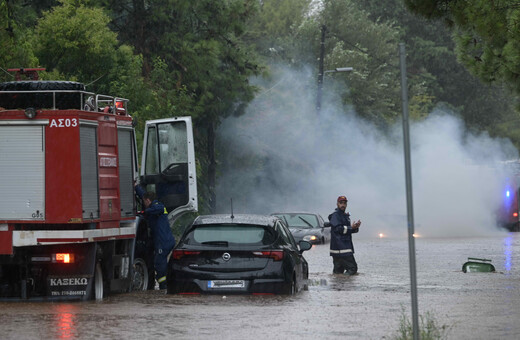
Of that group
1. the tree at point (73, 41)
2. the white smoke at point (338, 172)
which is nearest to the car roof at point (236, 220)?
the tree at point (73, 41)

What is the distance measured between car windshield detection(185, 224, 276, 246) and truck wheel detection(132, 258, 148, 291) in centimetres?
211

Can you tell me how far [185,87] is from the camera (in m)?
36.8

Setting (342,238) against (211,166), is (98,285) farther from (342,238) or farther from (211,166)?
(211,166)

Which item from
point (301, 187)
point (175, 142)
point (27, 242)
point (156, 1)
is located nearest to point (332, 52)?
→ point (301, 187)

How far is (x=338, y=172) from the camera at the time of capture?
5653 cm

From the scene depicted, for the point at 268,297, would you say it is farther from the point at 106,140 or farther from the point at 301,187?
the point at 301,187

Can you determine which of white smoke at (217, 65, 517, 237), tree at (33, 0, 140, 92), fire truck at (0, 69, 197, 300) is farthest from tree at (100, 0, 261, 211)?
fire truck at (0, 69, 197, 300)

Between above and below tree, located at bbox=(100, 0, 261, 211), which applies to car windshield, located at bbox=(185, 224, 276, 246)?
below

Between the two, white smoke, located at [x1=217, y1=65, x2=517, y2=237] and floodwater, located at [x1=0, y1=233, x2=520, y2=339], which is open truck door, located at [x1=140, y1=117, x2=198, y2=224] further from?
white smoke, located at [x1=217, y1=65, x2=517, y2=237]

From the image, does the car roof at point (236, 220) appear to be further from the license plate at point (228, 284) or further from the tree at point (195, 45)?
the tree at point (195, 45)

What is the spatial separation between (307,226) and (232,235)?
771 inches

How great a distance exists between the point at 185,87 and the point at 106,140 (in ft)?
64.4

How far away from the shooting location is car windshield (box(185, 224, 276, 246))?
55.2 ft

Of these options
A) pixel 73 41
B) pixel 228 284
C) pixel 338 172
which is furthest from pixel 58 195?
pixel 338 172
